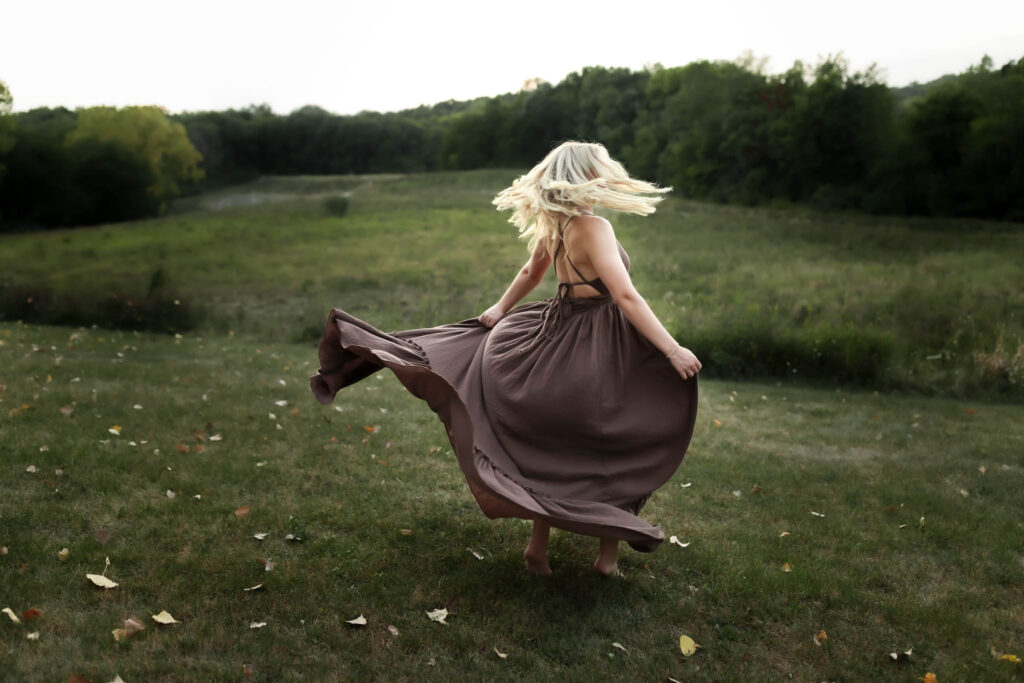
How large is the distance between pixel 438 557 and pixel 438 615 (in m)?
0.75

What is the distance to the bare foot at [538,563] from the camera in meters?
4.47

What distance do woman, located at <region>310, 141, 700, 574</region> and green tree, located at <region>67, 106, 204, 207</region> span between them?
15.4 metres

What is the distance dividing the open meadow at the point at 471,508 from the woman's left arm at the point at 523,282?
1515 millimetres

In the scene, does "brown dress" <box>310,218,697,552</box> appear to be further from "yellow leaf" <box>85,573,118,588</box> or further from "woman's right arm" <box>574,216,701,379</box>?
"yellow leaf" <box>85,573,118,588</box>

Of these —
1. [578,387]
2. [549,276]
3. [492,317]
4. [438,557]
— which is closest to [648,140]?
[549,276]

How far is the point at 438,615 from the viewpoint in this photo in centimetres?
396

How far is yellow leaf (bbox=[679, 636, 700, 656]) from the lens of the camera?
3.83 m

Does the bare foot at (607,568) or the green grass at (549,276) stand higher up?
the green grass at (549,276)

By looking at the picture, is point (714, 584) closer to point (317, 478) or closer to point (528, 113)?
point (317, 478)

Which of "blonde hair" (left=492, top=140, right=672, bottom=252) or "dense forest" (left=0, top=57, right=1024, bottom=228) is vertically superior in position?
"dense forest" (left=0, top=57, right=1024, bottom=228)

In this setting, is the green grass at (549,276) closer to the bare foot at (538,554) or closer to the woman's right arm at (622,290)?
the bare foot at (538,554)

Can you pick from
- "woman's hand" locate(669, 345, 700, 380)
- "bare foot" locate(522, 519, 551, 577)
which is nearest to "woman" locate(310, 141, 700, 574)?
"woman's hand" locate(669, 345, 700, 380)

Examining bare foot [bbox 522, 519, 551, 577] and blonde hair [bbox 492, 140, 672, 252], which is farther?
bare foot [bbox 522, 519, 551, 577]

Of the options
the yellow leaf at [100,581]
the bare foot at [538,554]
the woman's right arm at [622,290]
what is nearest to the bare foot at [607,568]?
the bare foot at [538,554]
